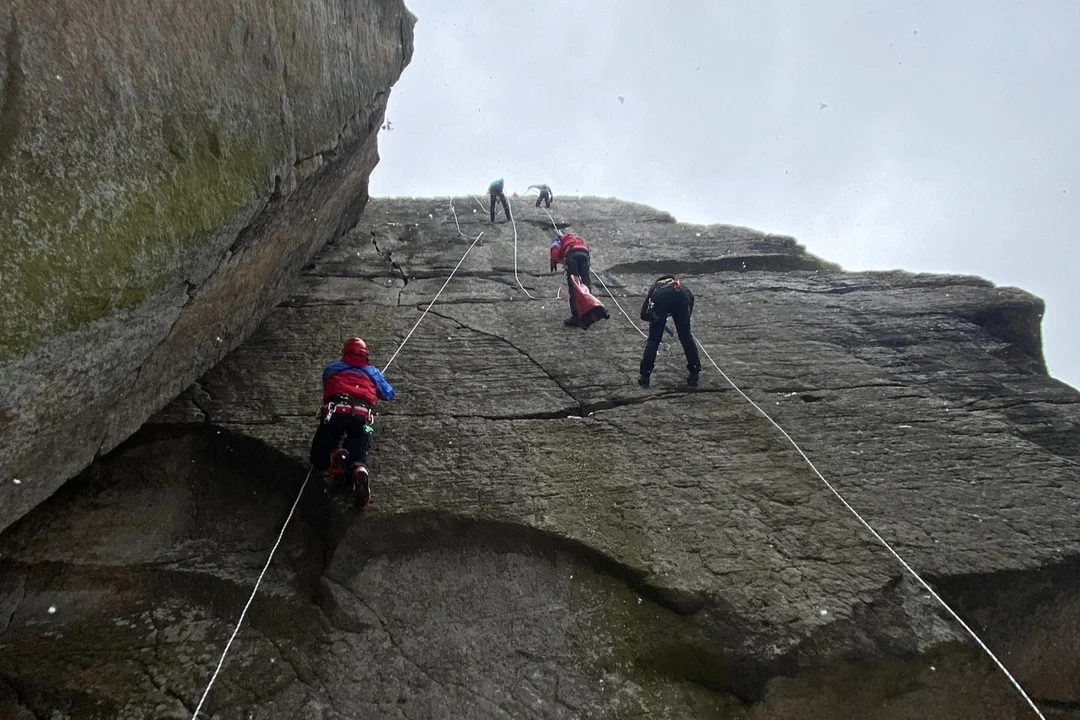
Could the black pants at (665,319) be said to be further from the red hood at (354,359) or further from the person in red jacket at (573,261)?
the red hood at (354,359)

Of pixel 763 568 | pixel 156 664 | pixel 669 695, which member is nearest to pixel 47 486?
pixel 156 664

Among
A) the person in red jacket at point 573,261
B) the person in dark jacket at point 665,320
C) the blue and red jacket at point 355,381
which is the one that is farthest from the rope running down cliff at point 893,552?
the blue and red jacket at point 355,381

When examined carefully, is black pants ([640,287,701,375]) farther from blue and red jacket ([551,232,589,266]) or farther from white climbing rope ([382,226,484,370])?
white climbing rope ([382,226,484,370])

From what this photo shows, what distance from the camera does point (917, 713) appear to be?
4.36 metres

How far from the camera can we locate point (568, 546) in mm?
4926

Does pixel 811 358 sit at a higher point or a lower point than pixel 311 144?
lower

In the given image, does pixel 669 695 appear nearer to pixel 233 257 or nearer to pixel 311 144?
pixel 233 257

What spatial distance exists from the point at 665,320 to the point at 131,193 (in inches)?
182

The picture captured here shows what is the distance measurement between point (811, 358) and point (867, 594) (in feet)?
10.5

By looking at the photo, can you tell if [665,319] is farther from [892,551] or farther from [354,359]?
[354,359]

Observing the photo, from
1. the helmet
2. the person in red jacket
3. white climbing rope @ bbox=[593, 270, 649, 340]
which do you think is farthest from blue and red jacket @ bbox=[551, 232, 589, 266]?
the helmet

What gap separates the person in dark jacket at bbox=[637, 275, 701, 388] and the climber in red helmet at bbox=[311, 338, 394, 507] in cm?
274

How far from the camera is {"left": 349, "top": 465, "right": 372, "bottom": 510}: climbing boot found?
4.71 meters

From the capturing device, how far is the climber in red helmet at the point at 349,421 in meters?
4.88
